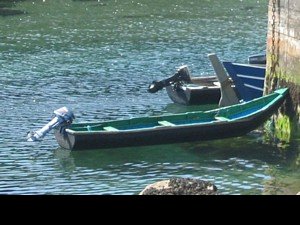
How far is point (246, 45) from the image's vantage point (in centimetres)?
3472

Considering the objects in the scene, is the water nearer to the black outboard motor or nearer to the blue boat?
the black outboard motor

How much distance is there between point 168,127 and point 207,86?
19.2ft

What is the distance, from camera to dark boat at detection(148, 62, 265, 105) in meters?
22.0

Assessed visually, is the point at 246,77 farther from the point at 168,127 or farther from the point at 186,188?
the point at 186,188

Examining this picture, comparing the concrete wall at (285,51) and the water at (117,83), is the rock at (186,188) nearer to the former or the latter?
the water at (117,83)

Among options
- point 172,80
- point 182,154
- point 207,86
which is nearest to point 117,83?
point 172,80

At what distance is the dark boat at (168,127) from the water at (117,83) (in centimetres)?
27

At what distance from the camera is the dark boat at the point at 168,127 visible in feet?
60.1

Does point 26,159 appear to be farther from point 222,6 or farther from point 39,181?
point 222,6

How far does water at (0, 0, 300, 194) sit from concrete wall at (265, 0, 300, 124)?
4.73ft

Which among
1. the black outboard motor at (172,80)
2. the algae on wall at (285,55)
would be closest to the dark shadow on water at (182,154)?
the algae on wall at (285,55)
